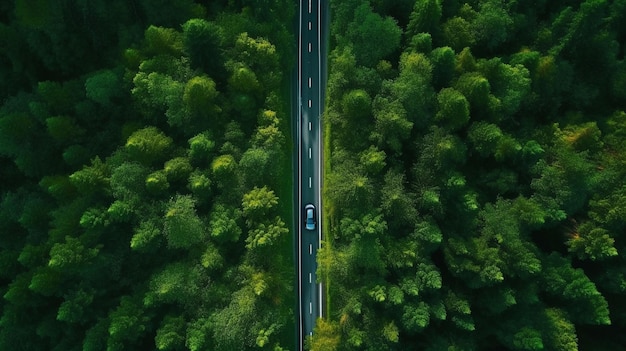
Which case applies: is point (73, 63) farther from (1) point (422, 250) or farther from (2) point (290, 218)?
(1) point (422, 250)

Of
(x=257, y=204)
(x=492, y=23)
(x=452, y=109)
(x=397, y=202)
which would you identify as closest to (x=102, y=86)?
(x=257, y=204)

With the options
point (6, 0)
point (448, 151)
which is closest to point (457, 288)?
point (448, 151)

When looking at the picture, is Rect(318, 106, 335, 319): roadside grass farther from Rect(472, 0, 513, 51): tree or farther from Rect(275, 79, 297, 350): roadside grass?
Rect(472, 0, 513, 51): tree

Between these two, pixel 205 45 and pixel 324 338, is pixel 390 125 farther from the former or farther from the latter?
pixel 324 338

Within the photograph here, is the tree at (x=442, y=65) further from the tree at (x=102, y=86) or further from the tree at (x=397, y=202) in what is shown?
the tree at (x=102, y=86)

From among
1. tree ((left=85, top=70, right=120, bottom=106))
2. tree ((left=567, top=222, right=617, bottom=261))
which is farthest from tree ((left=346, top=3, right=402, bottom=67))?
tree ((left=567, top=222, right=617, bottom=261))
